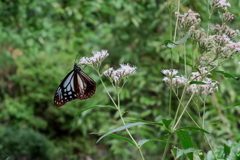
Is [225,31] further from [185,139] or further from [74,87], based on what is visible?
[74,87]

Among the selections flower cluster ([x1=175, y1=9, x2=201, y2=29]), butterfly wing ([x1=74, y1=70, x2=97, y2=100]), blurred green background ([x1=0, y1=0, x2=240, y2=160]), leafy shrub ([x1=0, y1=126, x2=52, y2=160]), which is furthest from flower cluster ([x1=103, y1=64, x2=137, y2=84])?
leafy shrub ([x1=0, y1=126, x2=52, y2=160])

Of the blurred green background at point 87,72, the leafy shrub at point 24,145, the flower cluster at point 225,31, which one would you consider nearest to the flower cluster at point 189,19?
the flower cluster at point 225,31

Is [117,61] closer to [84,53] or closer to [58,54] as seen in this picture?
[84,53]

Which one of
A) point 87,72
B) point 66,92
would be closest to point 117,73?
point 66,92

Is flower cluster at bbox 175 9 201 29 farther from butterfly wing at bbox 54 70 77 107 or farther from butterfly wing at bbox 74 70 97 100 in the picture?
butterfly wing at bbox 54 70 77 107

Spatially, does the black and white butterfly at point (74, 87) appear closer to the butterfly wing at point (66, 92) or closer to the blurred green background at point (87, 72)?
the butterfly wing at point (66, 92)

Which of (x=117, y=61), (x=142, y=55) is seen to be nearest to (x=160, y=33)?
(x=142, y=55)
